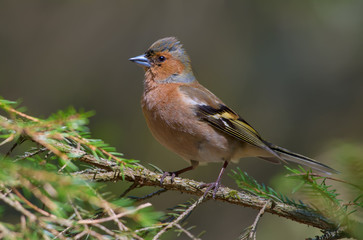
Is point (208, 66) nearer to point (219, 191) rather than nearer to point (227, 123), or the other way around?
point (227, 123)

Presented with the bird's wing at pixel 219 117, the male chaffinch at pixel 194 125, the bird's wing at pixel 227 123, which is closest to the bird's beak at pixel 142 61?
the male chaffinch at pixel 194 125

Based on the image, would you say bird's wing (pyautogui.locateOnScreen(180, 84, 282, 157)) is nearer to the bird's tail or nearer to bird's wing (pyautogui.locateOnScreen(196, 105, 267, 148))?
bird's wing (pyautogui.locateOnScreen(196, 105, 267, 148))

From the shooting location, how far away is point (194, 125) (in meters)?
3.26

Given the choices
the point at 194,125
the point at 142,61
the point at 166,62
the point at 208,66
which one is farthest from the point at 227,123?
the point at 208,66

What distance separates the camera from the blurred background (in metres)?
5.34

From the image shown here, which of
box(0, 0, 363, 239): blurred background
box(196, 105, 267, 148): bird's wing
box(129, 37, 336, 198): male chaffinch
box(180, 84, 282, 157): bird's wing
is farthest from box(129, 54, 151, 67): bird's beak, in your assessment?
box(0, 0, 363, 239): blurred background

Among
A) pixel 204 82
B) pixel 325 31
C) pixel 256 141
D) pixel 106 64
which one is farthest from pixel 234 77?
pixel 256 141

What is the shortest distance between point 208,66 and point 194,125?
308 centimetres

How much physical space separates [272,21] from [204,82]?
139cm

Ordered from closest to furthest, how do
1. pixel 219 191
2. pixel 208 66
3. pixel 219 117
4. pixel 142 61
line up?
pixel 219 191, pixel 219 117, pixel 142 61, pixel 208 66

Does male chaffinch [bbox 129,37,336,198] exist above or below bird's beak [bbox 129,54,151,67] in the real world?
below

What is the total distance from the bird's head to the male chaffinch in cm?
1

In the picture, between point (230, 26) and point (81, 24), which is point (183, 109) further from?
point (81, 24)

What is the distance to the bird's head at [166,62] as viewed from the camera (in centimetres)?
390
